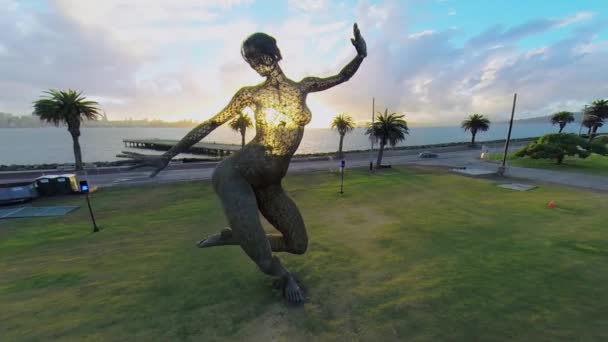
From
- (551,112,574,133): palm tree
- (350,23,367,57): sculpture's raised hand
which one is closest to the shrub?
(551,112,574,133): palm tree

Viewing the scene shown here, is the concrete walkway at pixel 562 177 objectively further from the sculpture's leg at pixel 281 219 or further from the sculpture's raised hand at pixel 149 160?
the sculpture's raised hand at pixel 149 160

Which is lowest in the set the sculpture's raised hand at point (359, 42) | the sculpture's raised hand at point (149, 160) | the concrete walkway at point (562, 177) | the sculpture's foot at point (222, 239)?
the concrete walkway at point (562, 177)

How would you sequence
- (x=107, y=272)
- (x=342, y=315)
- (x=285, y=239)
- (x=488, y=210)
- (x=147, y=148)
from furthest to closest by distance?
(x=147, y=148), (x=488, y=210), (x=107, y=272), (x=285, y=239), (x=342, y=315)

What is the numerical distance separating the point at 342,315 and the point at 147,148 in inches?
3525

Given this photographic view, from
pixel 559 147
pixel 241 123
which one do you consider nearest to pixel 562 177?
pixel 559 147

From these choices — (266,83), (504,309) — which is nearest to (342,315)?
(504,309)

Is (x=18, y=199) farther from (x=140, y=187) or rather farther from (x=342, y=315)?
(x=342, y=315)

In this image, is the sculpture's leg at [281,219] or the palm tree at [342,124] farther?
the palm tree at [342,124]

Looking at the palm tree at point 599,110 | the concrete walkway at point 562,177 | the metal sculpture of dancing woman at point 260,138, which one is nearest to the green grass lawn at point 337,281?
the metal sculpture of dancing woman at point 260,138

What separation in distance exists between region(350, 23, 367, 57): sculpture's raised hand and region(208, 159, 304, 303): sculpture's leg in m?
3.06

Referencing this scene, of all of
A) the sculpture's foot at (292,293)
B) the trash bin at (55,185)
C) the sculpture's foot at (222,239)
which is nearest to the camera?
the sculpture's foot at (292,293)

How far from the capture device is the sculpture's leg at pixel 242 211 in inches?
166

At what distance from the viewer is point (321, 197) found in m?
15.6

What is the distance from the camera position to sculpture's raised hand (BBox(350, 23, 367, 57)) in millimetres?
4344
